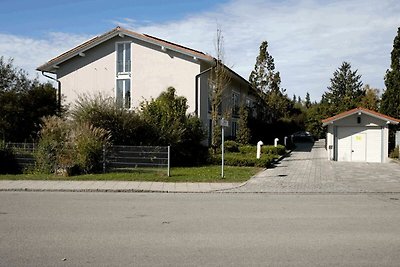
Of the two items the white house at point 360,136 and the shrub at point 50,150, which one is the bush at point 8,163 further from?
the white house at point 360,136

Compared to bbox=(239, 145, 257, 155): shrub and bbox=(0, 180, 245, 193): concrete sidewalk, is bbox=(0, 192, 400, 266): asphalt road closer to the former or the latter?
bbox=(0, 180, 245, 193): concrete sidewalk

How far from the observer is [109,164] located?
58.2 feet

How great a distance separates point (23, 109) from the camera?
22.1 metres

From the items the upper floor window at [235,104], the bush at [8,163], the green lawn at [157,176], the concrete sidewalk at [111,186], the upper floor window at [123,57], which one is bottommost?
the concrete sidewalk at [111,186]

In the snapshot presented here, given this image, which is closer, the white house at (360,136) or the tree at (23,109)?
the tree at (23,109)

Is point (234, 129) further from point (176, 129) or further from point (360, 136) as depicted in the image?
point (176, 129)

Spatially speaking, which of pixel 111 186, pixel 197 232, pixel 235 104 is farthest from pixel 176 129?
pixel 235 104

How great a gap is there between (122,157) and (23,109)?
25.3ft

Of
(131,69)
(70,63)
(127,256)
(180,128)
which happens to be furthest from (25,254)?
(70,63)

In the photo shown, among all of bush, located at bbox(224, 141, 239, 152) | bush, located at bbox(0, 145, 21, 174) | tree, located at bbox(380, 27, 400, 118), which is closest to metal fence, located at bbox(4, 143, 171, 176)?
bush, located at bbox(0, 145, 21, 174)

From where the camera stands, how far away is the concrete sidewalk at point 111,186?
13.9 metres

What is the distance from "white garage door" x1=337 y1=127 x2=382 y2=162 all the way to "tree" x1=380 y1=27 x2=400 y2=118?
607 cm

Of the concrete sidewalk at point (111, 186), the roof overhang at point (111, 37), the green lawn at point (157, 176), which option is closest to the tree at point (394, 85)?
the roof overhang at point (111, 37)

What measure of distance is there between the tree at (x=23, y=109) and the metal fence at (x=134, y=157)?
583cm
